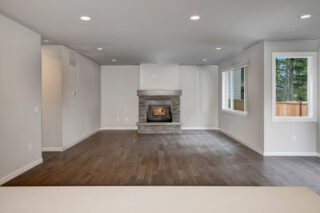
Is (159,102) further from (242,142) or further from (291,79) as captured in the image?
(291,79)

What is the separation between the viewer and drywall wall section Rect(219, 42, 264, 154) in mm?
4945

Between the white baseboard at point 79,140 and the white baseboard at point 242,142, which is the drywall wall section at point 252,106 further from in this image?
the white baseboard at point 79,140

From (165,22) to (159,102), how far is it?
15.6 ft

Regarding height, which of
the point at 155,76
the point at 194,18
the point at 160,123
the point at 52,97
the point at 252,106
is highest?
the point at 194,18

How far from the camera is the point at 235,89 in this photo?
268 inches

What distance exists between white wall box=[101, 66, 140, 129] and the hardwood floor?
9.48ft

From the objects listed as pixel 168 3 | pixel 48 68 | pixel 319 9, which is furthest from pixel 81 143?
A: pixel 319 9

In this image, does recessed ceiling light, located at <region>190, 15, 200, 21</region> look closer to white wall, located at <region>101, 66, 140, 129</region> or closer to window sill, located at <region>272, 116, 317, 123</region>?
window sill, located at <region>272, 116, 317, 123</region>

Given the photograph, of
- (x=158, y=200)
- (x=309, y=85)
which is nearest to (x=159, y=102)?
(x=309, y=85)

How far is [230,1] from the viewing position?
286 centimetres

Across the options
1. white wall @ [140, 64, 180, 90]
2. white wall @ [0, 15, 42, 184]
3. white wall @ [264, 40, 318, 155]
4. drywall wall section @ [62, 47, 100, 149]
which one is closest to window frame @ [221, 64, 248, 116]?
white wall @ [264, 40, 318, 155]

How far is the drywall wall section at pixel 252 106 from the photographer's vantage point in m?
4.95

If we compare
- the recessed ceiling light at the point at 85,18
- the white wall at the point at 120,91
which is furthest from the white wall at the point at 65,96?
the recessed ceiling light at the point at 85,18

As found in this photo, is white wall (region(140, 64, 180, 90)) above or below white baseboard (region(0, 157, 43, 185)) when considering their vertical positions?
above
